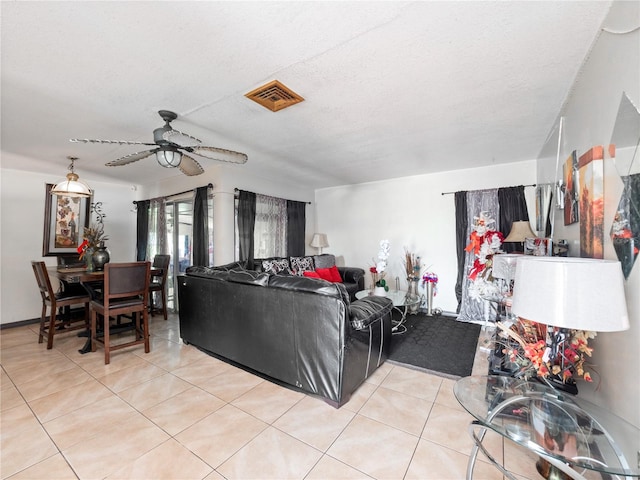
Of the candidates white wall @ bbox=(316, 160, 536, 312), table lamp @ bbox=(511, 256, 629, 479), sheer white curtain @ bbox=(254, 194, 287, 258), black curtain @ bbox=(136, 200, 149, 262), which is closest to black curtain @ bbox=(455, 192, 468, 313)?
white wall @ bbox=(316, 160, 536, 312)

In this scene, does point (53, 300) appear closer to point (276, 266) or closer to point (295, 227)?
point (276, 266)

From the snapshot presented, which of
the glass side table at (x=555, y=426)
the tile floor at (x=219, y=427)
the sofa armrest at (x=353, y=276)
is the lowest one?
the tile floor at (x=219, y=427)

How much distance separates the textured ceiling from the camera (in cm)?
139

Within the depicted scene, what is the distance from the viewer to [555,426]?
117cm

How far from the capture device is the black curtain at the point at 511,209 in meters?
3.89

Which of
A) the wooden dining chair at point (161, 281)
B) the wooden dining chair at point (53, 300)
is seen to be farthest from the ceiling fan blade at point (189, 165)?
the wooden dining chair at point (161, 281)

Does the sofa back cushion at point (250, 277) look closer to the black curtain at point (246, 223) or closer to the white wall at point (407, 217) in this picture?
the black curtain at point (246, 223)

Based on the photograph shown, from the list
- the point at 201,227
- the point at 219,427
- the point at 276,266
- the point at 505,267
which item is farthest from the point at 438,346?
the point at 201,227

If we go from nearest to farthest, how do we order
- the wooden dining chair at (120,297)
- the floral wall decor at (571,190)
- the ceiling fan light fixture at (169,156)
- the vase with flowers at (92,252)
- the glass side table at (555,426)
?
the glass side table at (555,426)
the floral wall decor at (571,190)
the ceiling fan light fixture at (169,156)
the wooden dining chair at (120,297)
the vase with flowers at (92,252)

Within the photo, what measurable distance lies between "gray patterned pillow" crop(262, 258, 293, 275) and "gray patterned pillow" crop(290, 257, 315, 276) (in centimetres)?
12

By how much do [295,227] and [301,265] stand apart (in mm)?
987

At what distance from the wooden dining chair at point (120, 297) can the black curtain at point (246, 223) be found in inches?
58.4

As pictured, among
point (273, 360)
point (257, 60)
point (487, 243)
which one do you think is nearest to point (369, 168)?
point (487, 243)

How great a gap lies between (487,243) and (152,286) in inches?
189
